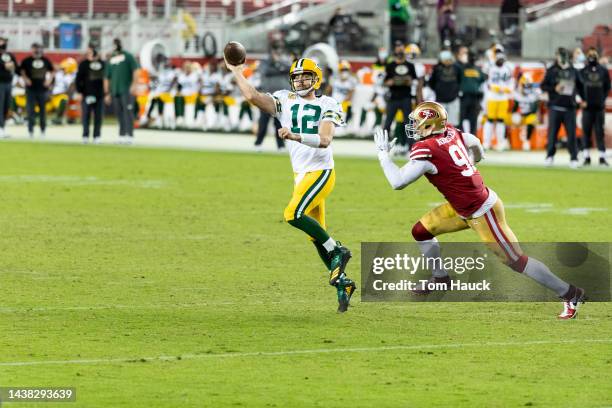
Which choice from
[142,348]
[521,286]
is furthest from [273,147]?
[142,348]

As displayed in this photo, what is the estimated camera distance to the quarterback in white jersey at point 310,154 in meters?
10.7

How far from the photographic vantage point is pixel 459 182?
1027cm

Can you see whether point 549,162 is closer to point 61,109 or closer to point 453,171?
point 453,171

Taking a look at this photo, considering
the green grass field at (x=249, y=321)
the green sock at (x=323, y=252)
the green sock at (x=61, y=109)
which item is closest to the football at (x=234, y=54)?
the green sock at (x=323, y=252)

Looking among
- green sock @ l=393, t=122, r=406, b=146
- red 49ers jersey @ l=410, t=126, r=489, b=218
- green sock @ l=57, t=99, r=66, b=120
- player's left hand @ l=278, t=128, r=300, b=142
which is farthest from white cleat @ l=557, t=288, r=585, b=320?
green sock @ l=57, t=99, r=66, b=120

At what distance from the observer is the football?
10.9 metres

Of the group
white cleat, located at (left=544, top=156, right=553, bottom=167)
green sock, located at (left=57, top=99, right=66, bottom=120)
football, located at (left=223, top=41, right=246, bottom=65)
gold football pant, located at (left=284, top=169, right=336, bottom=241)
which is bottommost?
white cleat, located at (left=544, top=156, right=553, bottom=167)

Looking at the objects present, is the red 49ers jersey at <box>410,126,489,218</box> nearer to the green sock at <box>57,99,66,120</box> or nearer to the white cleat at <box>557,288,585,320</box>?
the white cleat at <box>557,288,585,320</box>

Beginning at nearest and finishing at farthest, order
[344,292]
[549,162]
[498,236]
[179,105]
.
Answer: [498,236], [344,292], [549,162], [179,105]

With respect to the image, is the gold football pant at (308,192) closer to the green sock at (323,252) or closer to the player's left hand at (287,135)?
the green sock at (323,252)

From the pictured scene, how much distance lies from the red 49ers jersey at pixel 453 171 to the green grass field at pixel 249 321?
0.84 m

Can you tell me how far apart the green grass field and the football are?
→ 180 centimetres

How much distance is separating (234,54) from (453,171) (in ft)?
6.28

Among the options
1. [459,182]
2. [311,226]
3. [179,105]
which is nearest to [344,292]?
[311,226]
